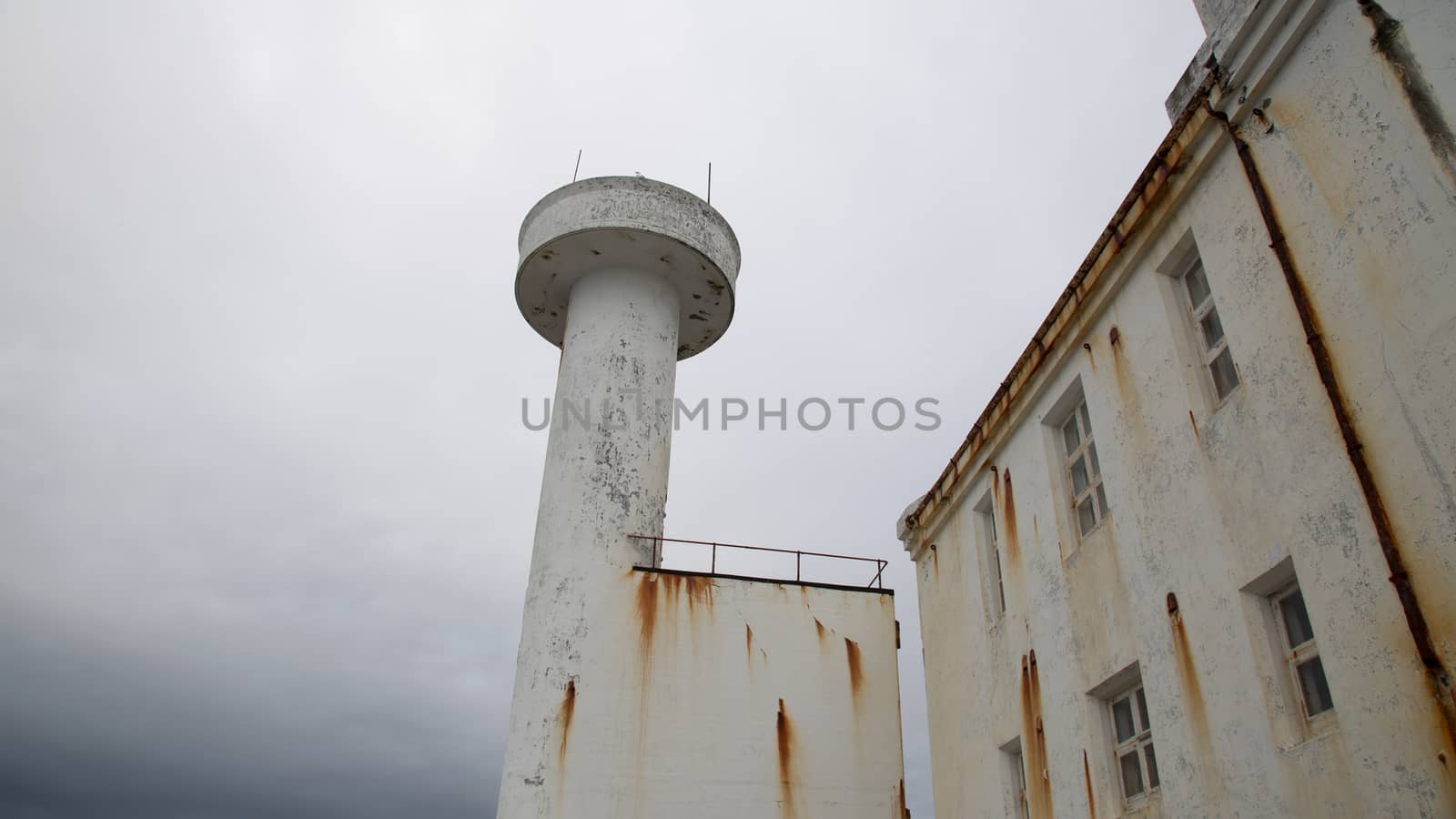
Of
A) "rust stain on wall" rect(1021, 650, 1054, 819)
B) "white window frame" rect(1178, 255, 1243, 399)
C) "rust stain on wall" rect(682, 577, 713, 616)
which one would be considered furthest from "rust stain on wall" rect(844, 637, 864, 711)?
"white window frame" rect(1178, 255, 1243, 399)

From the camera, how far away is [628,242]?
15078 millimetres

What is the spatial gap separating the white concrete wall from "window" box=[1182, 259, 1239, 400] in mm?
8014

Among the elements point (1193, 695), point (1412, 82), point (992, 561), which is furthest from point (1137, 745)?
point (1412, 82)

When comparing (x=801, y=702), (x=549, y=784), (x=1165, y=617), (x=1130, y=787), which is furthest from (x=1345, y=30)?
(x=549, y=784)

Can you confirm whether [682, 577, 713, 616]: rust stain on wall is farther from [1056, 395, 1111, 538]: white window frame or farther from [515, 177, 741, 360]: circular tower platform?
[1056, 395, 1111, 538]: white window frame

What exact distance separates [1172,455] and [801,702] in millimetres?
7593

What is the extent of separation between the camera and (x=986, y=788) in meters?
9.69

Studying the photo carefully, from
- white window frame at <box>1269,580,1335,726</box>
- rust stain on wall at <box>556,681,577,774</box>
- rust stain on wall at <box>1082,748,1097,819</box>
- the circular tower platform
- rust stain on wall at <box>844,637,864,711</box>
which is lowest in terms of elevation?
rust stain on wall at <box>1082,748,1097,819</box>

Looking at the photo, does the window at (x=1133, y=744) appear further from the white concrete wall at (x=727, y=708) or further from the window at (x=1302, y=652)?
the white concrete wall at (x=727, y=708)

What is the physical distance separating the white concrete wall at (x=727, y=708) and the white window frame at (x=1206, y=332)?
7984 millimetres

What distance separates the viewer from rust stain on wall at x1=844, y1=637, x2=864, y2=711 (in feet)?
43.1

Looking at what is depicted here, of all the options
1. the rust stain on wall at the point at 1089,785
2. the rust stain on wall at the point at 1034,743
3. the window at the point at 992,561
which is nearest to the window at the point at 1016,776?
the rust stain on wall at the point at 1034,743

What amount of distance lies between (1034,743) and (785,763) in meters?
4.65

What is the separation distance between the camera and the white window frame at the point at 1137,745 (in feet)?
23.0
